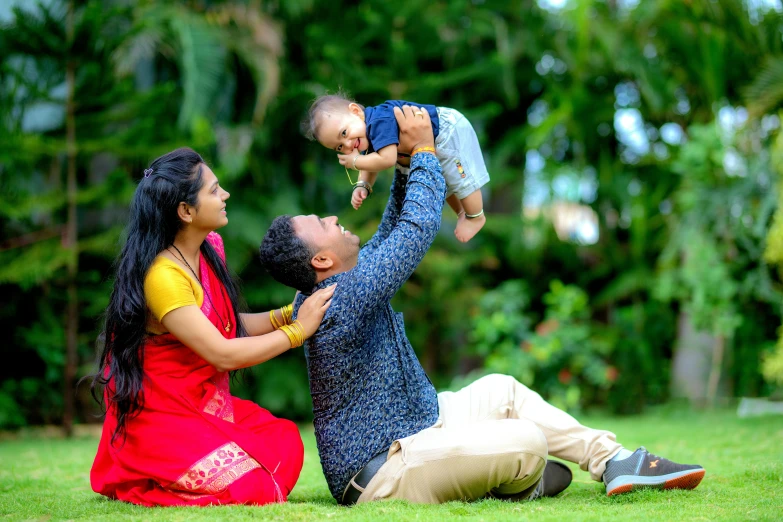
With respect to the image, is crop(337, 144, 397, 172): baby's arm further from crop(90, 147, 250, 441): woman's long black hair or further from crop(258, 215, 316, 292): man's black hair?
crop(90, 147, 250, 441): woman's long black hair

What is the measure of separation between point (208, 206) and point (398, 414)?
104 cm

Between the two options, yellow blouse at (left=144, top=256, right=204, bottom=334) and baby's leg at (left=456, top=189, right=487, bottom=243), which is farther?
baby's leg at (left=456, top=189, right=487, bottom=243)

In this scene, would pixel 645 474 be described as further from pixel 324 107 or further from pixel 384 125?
pixel 324 107

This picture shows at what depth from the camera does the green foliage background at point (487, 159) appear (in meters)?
7.28

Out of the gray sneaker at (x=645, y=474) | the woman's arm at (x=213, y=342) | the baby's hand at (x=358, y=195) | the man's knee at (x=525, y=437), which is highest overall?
the baby's hand at (x=358, y=195)

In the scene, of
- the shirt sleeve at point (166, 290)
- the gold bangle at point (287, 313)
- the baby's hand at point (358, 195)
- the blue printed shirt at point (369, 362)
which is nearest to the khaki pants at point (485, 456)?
the blue printed shirt at point (369, 362)

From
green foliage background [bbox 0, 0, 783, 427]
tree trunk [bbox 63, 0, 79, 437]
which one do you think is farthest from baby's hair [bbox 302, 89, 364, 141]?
tree trunk [bbox 63, 0, 79, 437]

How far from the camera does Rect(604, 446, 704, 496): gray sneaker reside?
3.09 m

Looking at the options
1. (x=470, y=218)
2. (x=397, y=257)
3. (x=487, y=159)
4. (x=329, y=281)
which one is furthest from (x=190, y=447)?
(x=487, y=159)

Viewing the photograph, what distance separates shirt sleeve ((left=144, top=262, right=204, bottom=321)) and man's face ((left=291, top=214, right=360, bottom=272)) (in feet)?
1.49

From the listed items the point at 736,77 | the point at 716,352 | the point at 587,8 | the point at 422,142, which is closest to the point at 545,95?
the point at 587,8

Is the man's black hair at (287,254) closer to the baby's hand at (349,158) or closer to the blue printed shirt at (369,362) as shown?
the blue printed shirt at (369,362)

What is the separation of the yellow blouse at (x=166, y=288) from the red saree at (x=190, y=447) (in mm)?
140

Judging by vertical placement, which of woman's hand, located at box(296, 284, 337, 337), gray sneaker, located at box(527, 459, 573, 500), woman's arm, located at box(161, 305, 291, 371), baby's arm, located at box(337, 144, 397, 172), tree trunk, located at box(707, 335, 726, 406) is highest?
baby's arm, located at box(337, 144, 397, 172)
